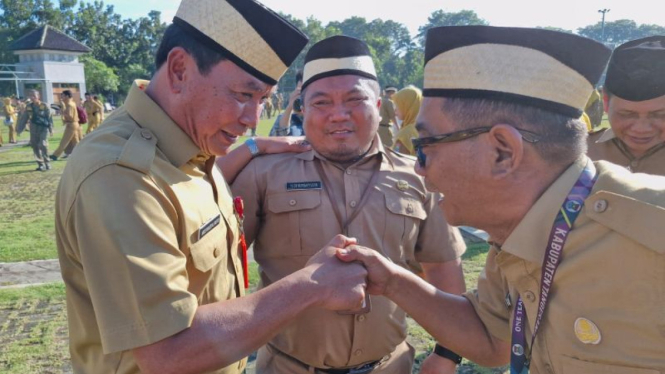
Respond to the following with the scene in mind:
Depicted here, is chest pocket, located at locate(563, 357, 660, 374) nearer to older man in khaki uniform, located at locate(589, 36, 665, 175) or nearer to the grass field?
older man in khaki uniform, located at locate(589, 36, 665, 175)

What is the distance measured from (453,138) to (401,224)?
39.8 inches

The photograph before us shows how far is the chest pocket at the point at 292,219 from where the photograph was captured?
2678mm

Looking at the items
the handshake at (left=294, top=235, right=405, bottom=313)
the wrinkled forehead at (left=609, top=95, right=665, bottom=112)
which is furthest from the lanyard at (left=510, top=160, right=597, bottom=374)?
the wrinkled forehead at (left=609, top=95, right=665, bottom=112)

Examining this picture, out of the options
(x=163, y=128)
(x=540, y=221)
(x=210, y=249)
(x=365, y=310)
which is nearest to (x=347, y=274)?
(x=365, y=310)

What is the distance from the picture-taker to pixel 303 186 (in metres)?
2.71

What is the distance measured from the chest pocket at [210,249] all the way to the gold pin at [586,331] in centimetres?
122

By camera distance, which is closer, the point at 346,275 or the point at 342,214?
the point at 346,275

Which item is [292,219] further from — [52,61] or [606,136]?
[52,61]

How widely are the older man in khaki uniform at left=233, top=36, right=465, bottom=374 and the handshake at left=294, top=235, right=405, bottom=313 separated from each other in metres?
0.29

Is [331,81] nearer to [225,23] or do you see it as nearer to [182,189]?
[225,23]

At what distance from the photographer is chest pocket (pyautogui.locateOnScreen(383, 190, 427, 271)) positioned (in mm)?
2701

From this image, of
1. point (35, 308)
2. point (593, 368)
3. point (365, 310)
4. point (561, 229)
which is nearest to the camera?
point (593, 368)

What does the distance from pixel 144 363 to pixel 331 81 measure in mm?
1692

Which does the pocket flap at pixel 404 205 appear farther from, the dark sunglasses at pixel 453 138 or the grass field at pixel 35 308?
the grass field at pixel 35 308
